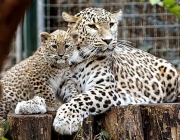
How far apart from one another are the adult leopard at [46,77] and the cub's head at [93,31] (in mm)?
148

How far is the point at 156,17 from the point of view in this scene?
26.1 feet

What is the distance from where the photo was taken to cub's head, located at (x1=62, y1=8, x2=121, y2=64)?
4.35 metres

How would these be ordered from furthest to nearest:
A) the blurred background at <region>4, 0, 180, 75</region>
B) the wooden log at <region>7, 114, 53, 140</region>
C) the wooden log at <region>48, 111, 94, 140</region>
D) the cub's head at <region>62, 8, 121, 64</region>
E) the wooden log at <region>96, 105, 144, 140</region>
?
the blurred background at <region>4, 0, 180, 75</region> → the cub's head at <region>62, 8, 121, 64</region> → the wooden log at <region>96, 105, 144, 140</region> → the wooden log at <region>48, 111, 94, 140</region> → the wooden log at <region>7, 114, 53, 140</region>

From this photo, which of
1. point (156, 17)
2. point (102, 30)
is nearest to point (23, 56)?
point (156, 17)

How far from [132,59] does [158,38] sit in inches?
110

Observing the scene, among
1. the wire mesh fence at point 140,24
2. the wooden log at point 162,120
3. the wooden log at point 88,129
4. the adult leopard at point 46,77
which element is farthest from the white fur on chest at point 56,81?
the wire mesh fence at point 140,24

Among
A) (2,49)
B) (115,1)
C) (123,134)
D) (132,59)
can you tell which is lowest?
(123,134)

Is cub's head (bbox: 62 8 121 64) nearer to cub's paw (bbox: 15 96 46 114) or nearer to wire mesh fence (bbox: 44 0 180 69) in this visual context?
cub's paw (bbox: 15 96 46 114)

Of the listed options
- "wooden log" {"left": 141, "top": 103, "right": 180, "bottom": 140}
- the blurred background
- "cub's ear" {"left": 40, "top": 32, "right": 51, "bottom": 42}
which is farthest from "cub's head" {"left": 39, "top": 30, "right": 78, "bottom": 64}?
the blurred background

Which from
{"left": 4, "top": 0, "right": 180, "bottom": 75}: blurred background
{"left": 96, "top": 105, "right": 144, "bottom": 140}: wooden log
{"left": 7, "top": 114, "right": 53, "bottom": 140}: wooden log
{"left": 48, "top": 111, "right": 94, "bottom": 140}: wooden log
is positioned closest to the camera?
{"left": 7, "top": 114, "right": 53, "bottom": 140}: wooden log

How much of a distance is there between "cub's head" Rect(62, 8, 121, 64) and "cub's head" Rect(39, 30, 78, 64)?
0.16 metres

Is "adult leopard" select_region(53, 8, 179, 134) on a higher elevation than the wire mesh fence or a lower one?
lower

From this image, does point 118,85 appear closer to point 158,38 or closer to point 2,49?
point 158,38

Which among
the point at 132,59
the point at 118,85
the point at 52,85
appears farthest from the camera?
the point at 132,59
